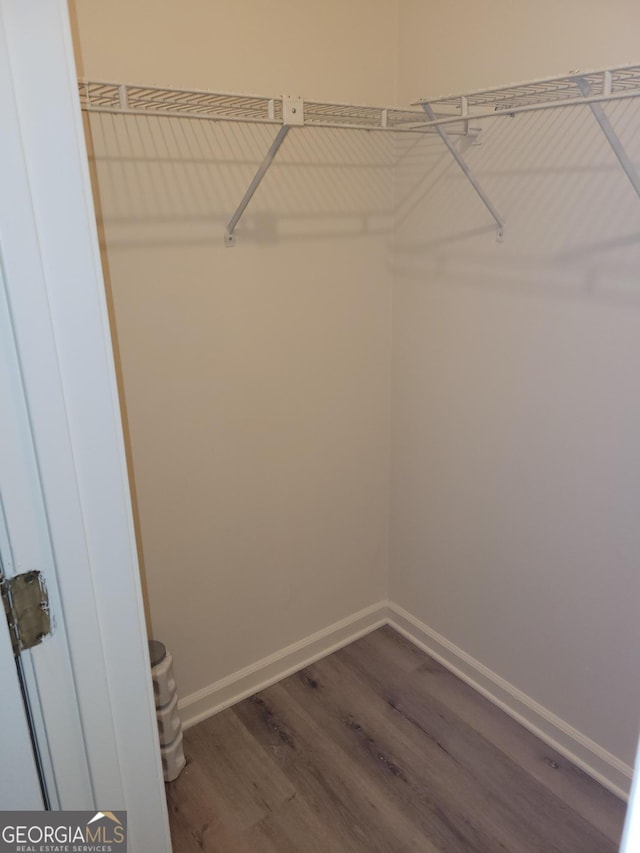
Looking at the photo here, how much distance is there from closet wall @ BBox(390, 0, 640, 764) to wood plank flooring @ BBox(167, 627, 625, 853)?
0.17 meters

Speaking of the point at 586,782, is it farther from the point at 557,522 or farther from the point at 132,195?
the point at 132,195

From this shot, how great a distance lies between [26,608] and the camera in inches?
33.6

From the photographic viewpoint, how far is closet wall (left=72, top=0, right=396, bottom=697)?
1.64 meters

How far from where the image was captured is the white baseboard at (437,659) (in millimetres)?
1907

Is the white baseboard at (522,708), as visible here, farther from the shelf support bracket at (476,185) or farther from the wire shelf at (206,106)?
the wire shelf at (206,106)

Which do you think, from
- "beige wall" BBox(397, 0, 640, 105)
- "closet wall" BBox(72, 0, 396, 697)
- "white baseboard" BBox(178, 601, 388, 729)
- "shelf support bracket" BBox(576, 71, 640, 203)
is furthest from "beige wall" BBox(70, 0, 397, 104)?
"white baseboard" BBox(178, 601, 388, 729)

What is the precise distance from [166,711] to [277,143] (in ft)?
5.16

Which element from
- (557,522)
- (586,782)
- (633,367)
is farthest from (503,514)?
(586,782)

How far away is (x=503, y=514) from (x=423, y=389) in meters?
0.50

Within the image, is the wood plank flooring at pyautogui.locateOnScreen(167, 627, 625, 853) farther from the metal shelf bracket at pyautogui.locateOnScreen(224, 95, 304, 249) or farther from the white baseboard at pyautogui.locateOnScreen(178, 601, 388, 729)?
the metal shelf bracket at pyautogui.locateOnScreen(224, 95, 304, 249)

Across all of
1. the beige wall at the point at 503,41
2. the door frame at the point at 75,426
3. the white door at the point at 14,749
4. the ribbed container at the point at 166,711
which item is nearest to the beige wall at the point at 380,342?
the beige wall at the point at 503,41

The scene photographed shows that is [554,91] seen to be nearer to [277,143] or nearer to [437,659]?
[277,143]

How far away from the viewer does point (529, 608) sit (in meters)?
2.01

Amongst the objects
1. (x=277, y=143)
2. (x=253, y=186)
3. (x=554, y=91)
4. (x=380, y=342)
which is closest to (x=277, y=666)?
(x=380, y=342)
